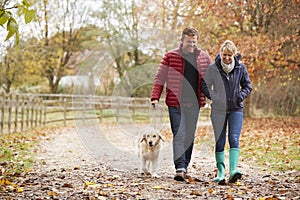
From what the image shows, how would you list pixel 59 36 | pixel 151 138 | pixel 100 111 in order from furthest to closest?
1. pixel 59 36
2. pixel 100 111
3. pixel 151 138

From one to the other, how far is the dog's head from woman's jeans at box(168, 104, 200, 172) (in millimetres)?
331

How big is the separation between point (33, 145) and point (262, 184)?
21.4 feet

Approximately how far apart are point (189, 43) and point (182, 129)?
1.20 metres

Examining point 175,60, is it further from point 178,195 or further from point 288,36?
point 288,36

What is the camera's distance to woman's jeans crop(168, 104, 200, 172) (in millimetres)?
6262

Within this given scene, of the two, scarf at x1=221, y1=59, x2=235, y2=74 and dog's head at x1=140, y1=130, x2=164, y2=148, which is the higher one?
scarf at x1=221, y1=59, x2=235, y2=74

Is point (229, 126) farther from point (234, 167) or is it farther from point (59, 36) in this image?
point (59, 36)

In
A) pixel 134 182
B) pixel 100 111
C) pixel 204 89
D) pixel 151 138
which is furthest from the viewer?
pixel 100 111

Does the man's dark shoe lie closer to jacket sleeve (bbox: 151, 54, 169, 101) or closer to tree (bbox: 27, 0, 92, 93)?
jacket sleeve (bbox: 151, 54, 169, 101)

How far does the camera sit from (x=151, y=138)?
654 centimetres

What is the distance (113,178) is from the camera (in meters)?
6.30

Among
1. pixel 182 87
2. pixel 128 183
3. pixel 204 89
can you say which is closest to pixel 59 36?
pixel 182 87

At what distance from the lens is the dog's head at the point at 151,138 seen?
6512mm

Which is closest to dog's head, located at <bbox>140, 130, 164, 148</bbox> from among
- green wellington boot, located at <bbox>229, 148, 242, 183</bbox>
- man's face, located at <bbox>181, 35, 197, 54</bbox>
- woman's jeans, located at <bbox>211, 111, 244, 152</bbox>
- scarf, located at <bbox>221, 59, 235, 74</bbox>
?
woman's jeans, located at <bbox>211, 111, 244, 152</bbox>
